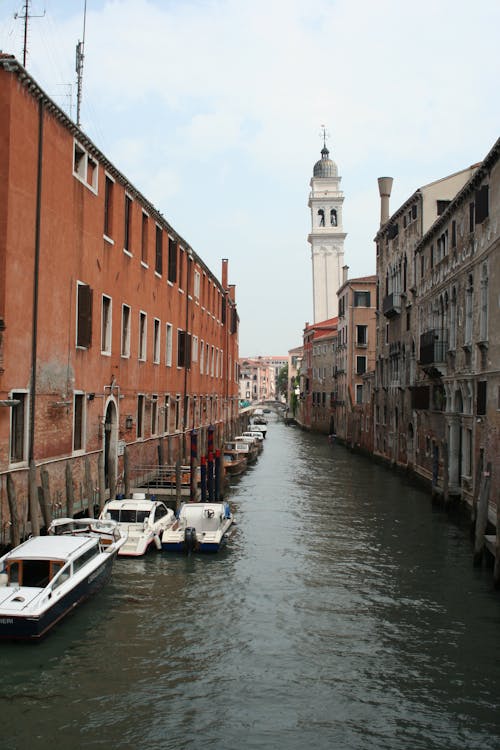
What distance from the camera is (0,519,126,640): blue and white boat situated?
9869 mm

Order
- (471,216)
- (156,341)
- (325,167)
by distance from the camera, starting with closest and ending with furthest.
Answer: (471,216) < (156,341) < (325,167)

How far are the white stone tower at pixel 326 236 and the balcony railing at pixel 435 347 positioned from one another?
63252mm

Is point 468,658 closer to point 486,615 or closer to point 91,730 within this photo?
point 486,615

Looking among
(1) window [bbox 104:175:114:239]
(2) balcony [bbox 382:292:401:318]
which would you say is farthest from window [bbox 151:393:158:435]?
(2) balcony [bbox 382:292:401:318]

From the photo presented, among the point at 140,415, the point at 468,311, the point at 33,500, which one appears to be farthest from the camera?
the point at 140,415

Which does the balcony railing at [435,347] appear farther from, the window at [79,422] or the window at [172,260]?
the window at [79,422]

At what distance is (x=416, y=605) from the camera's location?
12.6 m

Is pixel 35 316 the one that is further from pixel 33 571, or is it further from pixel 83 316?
pixel 33 571

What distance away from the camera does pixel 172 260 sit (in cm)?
2698

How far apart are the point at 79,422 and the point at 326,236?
260 feet

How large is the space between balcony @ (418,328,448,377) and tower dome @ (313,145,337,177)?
78236mm

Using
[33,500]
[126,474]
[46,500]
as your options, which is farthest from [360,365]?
[33,500]

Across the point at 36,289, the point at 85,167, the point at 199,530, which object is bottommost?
the point at 199,530

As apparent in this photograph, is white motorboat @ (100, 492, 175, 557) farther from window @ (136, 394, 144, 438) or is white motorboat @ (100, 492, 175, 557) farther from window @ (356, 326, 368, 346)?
window @ (356, 326, 368, 346)
